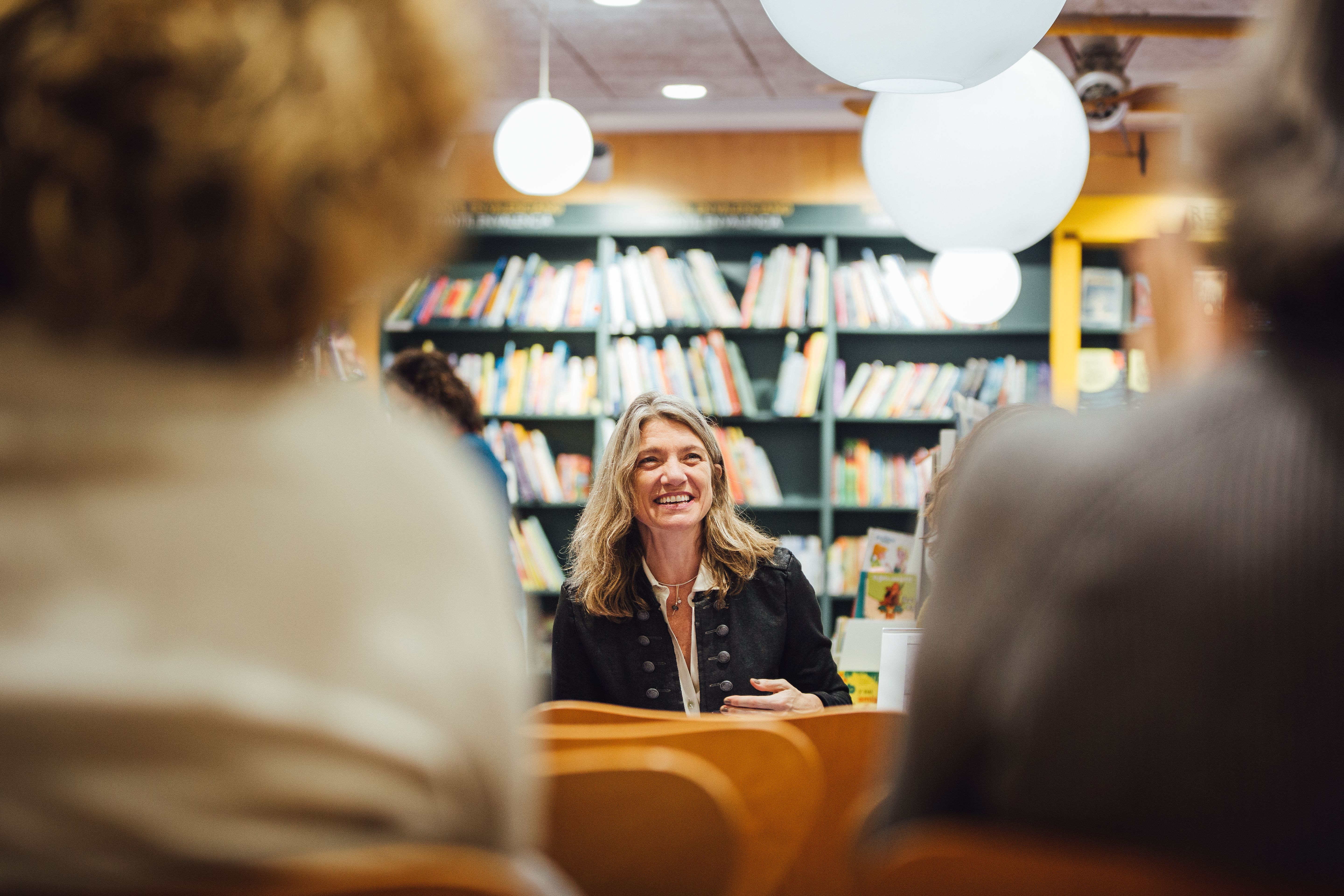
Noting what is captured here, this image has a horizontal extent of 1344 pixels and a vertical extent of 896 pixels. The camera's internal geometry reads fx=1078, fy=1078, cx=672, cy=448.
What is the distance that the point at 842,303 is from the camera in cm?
553

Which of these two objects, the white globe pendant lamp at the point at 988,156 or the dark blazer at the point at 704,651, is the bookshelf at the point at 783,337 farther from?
the white globe pendant lamp at the point at 988,156

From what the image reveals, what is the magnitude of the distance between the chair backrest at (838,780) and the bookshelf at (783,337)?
13.8 feet

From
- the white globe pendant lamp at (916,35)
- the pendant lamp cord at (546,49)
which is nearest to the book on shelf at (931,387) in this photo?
the pendant lamp cord at (546,49)

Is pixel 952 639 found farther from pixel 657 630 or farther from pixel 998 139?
pixel 657 630

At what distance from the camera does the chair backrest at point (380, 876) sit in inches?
23.1

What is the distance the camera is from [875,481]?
5.57m

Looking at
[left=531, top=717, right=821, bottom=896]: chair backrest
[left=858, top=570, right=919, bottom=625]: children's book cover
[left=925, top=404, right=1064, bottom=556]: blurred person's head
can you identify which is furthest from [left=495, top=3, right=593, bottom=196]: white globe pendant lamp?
[left=531, top=717, right=821, bottom=896]: chair backrest

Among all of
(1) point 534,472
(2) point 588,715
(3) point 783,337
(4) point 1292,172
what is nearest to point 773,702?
(2) point 588,715

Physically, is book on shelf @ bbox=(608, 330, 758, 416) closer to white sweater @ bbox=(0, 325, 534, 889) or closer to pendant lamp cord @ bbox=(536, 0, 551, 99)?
pendant lamp cord @ bbox=(536, 0, 551, 99)

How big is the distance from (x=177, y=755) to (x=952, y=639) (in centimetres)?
51

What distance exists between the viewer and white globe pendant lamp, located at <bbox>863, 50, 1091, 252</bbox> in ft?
5.73

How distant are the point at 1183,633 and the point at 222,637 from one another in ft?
1.89

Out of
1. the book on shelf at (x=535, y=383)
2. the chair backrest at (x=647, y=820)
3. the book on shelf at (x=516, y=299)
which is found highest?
the book on shelf at (x=516, y=299)

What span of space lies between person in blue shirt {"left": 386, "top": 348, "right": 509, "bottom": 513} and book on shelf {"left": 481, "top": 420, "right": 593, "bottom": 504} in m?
1.60
